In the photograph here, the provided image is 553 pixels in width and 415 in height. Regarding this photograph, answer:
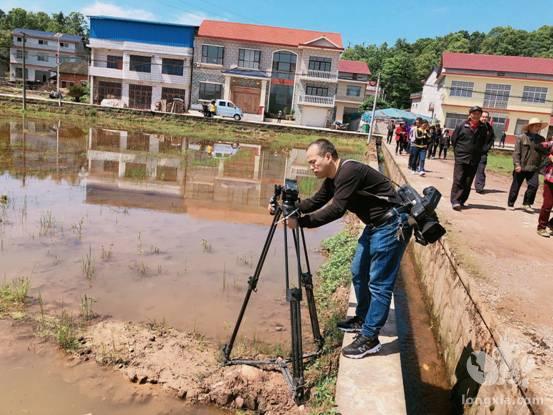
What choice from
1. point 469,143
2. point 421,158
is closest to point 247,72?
point 421,158

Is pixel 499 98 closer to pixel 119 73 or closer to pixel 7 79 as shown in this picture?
pixel 119 73

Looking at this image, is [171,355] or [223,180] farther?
[223,180]

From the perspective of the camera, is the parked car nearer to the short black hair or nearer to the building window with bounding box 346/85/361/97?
the building window with bounding box 346/85/361/97

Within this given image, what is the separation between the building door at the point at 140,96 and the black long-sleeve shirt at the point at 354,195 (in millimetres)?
37880

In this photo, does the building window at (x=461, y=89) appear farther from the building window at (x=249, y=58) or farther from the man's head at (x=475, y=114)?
the man's head at (x=475, y=114)

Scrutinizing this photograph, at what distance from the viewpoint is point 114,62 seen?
1491 inches

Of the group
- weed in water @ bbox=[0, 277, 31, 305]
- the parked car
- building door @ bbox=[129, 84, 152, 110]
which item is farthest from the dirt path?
building door @ bbox=[129, 84, 152, 110]

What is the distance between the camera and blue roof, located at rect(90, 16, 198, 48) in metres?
37.2

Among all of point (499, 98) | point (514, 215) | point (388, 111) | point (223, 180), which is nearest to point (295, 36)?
point (388, 111)

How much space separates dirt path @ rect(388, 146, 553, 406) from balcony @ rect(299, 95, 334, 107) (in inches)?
1175

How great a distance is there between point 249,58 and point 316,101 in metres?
6.79

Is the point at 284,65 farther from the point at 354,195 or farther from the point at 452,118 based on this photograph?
the point at 354,195

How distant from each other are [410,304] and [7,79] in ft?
215

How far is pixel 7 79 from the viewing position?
5738 centimetres
